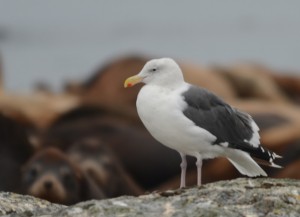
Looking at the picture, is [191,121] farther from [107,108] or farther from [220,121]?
[107,108]

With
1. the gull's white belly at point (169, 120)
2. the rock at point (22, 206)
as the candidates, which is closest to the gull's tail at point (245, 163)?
the gull's white belly at point (169, 120)

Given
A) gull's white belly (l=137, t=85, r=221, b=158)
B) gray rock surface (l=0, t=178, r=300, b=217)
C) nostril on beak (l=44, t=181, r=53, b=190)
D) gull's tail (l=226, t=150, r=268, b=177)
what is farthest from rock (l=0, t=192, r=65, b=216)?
nostril on beak (l=44, t=181, r=53, b=190)

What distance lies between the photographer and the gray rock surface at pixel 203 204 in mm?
6430

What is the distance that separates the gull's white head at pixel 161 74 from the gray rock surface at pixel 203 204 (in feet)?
2.57

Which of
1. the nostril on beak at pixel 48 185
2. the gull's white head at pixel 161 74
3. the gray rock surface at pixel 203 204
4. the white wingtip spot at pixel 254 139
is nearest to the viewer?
the gray rock surface at pixel 203 204

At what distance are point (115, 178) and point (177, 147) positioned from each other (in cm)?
736

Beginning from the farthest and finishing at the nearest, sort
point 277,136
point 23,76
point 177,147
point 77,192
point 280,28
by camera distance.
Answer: point 280,28 < point 23,76 < point 277,136 < point 77,192 < point 177,147

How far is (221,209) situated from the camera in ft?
21.2

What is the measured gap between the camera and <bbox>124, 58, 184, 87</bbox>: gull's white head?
7531 millimetres

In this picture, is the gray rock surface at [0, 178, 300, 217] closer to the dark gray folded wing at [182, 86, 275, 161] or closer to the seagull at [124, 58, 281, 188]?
the seagull at [124, 58, 281, 188]

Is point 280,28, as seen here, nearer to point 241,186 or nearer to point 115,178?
point 115,178

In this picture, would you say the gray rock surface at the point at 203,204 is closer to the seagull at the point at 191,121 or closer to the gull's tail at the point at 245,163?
the seagull at the point at 191,121

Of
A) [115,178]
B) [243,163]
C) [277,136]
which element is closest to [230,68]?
[277,136]

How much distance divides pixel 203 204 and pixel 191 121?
107cm
